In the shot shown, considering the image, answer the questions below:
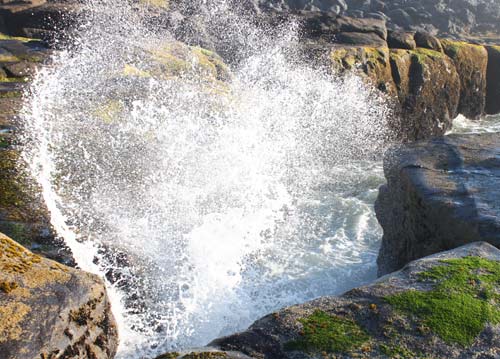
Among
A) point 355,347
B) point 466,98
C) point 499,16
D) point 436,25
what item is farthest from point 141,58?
point 499,16

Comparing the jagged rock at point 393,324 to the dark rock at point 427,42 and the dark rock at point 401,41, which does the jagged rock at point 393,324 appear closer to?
the dark rock at point 401,41

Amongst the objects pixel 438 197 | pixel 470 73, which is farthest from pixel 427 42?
pixel 438 197

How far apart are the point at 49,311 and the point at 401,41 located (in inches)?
714

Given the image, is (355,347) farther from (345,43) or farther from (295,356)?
(345,43)

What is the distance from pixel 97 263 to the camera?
5770mm

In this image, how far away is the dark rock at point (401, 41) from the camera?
18.5m

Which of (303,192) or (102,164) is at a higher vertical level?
(102,164)

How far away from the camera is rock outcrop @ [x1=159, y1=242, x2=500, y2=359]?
3.45 m

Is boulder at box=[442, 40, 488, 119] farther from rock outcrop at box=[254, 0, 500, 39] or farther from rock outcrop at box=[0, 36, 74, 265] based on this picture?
rock outcrop at box=[0, 36, 74, 265]

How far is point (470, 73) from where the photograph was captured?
19844mm

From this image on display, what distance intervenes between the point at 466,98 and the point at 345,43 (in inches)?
249

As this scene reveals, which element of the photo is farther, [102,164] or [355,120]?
[355,120]

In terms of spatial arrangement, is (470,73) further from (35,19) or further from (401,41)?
(35,19)

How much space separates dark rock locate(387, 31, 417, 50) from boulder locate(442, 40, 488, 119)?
183 cm
